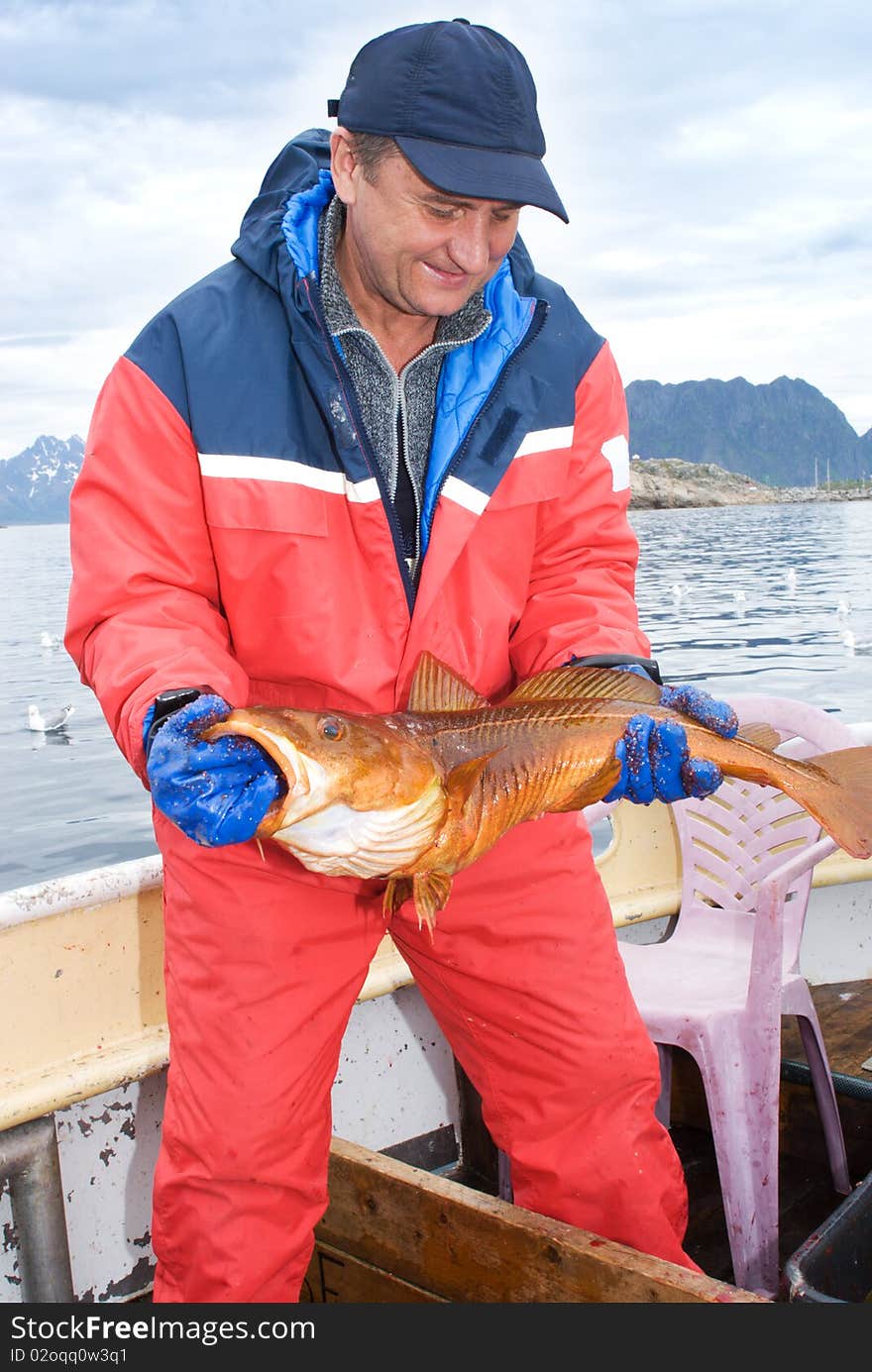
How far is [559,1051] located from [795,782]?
0.87 metres

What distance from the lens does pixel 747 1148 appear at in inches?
133

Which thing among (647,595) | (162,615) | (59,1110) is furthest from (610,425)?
(647,595)

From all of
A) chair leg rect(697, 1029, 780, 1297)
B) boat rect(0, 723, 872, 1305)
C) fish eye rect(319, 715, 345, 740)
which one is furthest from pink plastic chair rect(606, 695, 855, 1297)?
fish eye rect(319, 715, 345, 740)

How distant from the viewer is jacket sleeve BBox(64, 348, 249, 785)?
2.60m

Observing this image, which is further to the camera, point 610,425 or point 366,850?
point 610,425

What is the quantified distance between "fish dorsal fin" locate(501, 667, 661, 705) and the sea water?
316 inches

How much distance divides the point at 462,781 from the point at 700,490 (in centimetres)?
14858

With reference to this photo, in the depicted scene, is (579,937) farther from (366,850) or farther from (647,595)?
(647,595)

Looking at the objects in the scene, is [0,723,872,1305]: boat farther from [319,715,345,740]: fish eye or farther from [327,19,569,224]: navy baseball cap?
[327,19,569,224]: navy baseball cap

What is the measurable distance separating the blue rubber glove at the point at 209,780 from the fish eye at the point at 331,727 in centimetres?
12

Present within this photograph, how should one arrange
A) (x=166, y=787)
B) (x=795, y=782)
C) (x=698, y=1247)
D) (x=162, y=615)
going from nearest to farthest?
(x=166, y=787) → (x=162, y=615) → (x=795, y=782) → (x=698, y=1247)

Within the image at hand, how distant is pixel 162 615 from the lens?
103 inches

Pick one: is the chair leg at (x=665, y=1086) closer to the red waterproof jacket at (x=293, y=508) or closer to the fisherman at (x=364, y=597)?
the fisherman at (x=364, y=597)

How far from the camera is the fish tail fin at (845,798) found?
109 inches
